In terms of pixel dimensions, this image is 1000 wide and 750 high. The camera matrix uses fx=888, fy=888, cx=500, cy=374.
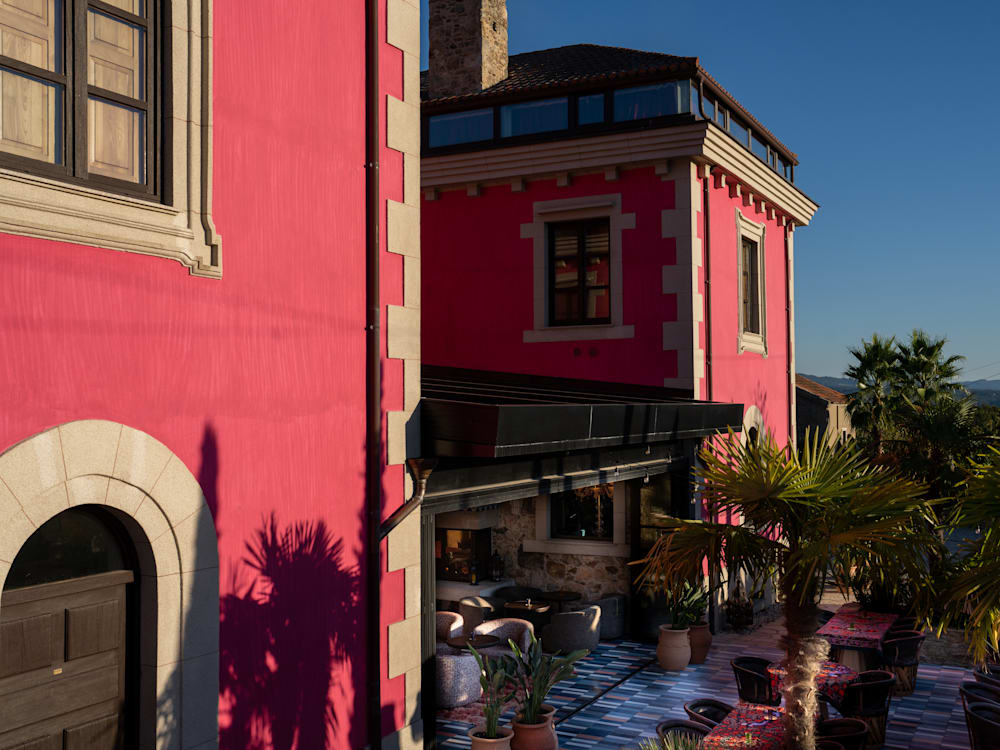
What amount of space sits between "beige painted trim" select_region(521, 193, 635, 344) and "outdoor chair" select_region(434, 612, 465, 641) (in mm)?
4892

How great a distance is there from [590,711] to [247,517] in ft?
21.7

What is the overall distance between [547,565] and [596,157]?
280 inches

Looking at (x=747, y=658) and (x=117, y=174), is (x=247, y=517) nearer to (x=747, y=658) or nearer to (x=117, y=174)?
(x=117, y=174)

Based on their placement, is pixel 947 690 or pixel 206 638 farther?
pixel 947 690

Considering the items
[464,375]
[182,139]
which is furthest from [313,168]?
[464,375]

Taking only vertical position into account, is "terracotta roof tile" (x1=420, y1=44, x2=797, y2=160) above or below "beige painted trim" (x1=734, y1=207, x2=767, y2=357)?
above

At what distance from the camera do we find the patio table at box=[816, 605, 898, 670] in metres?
11.6

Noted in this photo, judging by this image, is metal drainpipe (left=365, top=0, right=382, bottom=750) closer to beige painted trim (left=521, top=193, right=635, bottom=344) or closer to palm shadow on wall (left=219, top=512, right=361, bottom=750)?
palm shadow on wall (left=219, top=512, right=361, bottom=750)

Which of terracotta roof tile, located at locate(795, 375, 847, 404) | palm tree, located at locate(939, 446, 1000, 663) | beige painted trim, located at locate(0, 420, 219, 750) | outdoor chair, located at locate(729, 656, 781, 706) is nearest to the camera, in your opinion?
beige painted trim, located at locate(0, 420, 219, 750)

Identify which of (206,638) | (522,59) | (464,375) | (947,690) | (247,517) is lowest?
(947,690)

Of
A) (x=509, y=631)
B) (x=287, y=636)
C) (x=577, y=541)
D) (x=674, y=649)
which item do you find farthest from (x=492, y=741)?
(x=577, y=541)

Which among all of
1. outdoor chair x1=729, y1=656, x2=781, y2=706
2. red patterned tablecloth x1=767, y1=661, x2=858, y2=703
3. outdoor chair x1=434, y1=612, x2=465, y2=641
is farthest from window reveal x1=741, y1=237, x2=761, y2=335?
red patterned tablecloth x1=767, y1=661, x2=858, y2=703

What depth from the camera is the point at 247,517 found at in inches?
247

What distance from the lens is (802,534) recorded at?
7.03 meters
